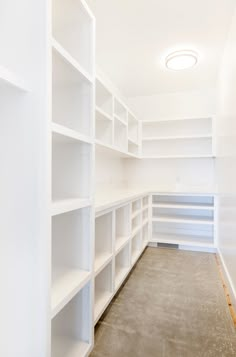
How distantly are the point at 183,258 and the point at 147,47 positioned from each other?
263 cm

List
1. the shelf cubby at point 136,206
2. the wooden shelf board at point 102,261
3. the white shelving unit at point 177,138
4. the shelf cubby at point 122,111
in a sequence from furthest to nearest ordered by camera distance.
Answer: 1. the white shelving unit at point 177,138
2. the shelf cubby at point 122,111
3. the shelf cubby at point 136,206
4. the wooden shelf board at point 102,261

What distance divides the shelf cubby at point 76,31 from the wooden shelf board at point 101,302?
1.65 metres

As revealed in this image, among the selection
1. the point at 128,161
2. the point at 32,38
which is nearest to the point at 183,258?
the point at 128,161

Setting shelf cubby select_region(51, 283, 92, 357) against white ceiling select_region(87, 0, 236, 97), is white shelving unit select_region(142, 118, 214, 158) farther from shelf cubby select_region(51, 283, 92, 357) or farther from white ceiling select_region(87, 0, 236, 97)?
shelf cubby select_region(51, 283, 92, 357)

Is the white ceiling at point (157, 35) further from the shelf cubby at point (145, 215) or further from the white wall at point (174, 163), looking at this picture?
the shelf cubby at point (145, 215)

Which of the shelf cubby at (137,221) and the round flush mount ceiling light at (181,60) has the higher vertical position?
the round flush mount ceiling light at (181,60)

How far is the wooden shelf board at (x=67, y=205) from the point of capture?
3.48 feet

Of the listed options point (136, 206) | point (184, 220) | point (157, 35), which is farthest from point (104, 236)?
point (157, 35)

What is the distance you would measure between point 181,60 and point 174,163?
5.54ft

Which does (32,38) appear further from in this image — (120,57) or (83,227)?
(120,57)

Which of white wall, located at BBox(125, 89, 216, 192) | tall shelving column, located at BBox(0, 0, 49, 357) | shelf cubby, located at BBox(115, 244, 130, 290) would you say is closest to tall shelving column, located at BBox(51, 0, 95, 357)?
tall shelving column, located at BBox(0, 0, 49, 357)

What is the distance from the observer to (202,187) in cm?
362

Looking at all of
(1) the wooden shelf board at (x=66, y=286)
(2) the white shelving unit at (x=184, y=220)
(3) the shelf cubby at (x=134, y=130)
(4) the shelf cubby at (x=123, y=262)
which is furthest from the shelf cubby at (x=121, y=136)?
(1) the wooden shelf board at (x=66, y=286)

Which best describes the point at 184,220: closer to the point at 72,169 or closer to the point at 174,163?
the point at 174,163
